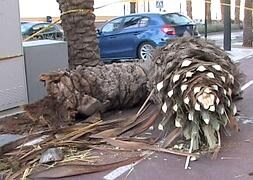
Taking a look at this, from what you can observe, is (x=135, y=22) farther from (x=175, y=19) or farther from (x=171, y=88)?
(x=171, y=88)

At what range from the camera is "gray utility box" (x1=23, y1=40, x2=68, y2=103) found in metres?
8.69

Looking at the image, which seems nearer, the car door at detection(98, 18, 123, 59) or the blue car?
the blue car

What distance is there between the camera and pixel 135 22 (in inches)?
645

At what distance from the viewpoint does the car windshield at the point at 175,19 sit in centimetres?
1582

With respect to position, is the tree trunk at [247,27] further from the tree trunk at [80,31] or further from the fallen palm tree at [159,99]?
the fallen palm tree at [159,99]

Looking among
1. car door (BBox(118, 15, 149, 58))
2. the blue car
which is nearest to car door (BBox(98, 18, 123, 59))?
the blue car

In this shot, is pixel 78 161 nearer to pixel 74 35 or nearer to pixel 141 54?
pixel 74 35

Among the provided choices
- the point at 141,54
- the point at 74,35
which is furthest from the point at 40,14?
the point at 74,35

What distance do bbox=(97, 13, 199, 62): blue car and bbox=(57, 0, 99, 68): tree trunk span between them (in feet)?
18.5

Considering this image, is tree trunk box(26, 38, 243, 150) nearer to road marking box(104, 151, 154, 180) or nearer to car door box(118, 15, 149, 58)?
road marking box(104, 151, 154, 180)

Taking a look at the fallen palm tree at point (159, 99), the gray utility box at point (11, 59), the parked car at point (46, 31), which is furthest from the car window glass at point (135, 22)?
the gray utility box at point (11, 59)

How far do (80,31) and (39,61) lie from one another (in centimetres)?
126

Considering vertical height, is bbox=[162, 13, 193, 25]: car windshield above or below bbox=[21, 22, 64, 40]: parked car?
above

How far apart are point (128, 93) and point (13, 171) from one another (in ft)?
10.4
